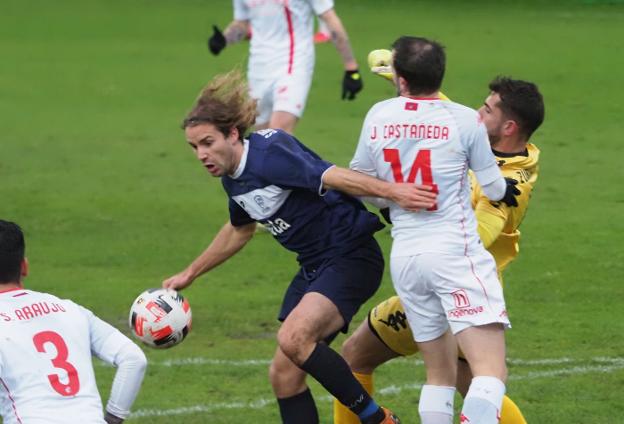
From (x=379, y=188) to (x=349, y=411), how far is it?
1387 millimetres

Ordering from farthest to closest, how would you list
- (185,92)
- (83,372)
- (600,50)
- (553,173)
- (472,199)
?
1. (600,50)
2. (185,92)
3. (553,173)
4. (472,199)
5. (83,372)

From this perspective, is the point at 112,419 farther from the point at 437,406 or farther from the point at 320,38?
the point at 320,38

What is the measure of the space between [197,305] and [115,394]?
4715 millimetres

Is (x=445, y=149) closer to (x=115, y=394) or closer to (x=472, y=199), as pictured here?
(x=472, y=199)

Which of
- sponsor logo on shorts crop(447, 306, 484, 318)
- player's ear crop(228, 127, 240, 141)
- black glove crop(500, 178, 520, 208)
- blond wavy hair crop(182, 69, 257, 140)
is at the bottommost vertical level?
sponsor logo on shorts crop(447, 306, 484, 318)

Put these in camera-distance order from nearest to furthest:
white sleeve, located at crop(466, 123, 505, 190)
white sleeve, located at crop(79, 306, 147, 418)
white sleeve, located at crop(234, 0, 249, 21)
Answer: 1. white sleeve, located at crop(79, 306, 147, 418)
2. white sleeve, located at crop(466, 123, 505, 190)
3. white sleeve, located at crop(234, 0, 249, 21)

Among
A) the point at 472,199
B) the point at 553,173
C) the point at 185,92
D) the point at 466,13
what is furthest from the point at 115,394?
the point at 466,13

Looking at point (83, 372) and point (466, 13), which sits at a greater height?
point (83, 372)

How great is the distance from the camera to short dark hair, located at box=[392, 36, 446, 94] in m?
6.25

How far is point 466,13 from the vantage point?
26.0 meters

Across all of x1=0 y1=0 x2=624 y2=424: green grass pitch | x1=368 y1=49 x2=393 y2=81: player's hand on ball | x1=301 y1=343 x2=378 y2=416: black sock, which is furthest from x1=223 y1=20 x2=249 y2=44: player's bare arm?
x1=301 y1=343 x2=378 y2=416: black sock

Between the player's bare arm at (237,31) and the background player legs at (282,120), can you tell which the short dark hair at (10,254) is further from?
the player's bare arm at (237,31)

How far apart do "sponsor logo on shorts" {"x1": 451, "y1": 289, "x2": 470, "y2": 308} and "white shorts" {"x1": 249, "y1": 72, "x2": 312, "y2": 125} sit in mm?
6740

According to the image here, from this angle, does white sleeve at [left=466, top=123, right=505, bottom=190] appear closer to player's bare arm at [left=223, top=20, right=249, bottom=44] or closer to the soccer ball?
the soccer ball
